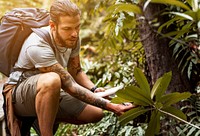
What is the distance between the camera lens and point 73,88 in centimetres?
263

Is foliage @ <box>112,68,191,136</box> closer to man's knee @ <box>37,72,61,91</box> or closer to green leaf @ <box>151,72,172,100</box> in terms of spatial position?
green leaf @ <box>151,72,172,100</box>

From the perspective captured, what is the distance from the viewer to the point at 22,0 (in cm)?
645

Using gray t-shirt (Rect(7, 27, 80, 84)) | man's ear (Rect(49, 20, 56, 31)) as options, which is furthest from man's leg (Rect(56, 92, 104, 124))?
man's ear (Rect(49, 20, 56, 31))

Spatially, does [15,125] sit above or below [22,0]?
below

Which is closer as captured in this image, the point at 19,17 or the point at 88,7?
the point at 19,17

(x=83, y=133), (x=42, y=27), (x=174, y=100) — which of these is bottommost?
(x=83, y=133)

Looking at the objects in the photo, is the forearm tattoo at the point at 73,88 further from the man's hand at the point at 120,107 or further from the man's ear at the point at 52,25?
the man's ear at the point at 52,25

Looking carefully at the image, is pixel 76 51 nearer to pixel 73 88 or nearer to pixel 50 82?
pixel 73 88

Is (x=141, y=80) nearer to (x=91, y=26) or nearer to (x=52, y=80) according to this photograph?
(x=52, y=80)

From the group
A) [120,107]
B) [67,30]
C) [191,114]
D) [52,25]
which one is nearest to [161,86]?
[120,107]

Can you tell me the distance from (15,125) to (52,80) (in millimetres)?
510

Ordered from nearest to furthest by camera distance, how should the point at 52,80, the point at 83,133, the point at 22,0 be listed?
the point at 52,80 → the point at 83,133 → the point at 22,0

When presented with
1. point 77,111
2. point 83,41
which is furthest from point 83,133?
point 83,41

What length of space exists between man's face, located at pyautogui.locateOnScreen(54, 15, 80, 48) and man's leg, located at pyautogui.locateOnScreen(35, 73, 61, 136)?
267 millimetres
